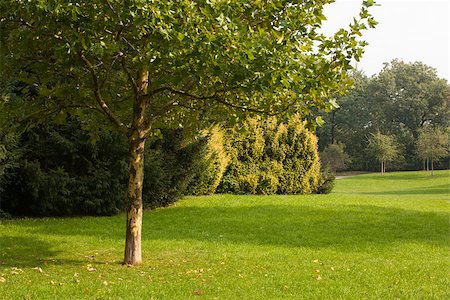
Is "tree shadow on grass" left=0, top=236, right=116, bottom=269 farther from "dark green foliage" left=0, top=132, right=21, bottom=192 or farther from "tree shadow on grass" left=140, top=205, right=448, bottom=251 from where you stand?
"tree shadow on grass" left=140, top=205, right=448, bottom=251

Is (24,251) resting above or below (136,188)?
below

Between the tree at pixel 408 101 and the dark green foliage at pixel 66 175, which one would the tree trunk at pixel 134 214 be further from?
the tree at pixel 408 101

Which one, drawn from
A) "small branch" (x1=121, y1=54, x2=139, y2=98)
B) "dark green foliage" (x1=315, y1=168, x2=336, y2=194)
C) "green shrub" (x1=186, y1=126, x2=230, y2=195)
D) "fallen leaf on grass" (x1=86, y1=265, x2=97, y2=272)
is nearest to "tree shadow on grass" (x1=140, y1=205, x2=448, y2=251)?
"green shrub" (x1=186, y1=126, x2=230, y2=195)

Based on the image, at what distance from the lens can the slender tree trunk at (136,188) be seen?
834 centimetres

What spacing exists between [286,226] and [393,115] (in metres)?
54.7

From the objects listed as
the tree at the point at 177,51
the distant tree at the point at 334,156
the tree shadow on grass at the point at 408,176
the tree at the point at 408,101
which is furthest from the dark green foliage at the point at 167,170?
the tree at the point at 408,101

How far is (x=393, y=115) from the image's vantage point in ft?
209

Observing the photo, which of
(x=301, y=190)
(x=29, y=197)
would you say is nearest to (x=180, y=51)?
(x=29, y=197)

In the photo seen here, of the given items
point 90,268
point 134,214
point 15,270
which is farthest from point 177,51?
point 15,270

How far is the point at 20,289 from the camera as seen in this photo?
630 centimetres

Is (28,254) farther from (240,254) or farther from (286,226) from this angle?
(286,226)

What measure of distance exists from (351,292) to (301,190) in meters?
18.1

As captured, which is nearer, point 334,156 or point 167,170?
point 167,170

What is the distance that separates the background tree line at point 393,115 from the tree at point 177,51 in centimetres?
5096
